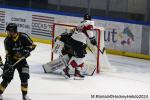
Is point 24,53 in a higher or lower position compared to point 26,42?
lower

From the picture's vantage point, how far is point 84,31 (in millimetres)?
11531

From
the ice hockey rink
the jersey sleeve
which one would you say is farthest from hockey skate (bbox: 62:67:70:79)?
the jersey sleeve

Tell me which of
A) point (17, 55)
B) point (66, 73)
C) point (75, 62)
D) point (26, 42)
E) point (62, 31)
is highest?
point (26, 42)

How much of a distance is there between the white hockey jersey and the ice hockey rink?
3.10 ft

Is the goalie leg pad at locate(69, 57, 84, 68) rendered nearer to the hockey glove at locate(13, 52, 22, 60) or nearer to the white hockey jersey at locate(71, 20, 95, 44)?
the white hockey jersey at locate(71, 20, 95, 44)

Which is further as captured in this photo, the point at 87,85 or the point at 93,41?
the point at 93,41

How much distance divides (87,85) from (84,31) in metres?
1.31

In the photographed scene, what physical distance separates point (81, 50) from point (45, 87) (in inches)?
57.2

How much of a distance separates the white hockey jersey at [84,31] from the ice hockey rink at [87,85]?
3.10ft

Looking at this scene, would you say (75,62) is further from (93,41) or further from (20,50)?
(20,50)

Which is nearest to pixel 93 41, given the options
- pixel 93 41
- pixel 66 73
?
pixel 93 41

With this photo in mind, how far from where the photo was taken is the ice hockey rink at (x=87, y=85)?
9.88 metres

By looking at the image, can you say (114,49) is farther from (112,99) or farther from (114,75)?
(112,99)

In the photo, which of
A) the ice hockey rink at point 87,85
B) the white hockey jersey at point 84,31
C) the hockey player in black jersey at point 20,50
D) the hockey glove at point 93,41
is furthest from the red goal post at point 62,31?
the hockey player in black jersey at point 20,50
